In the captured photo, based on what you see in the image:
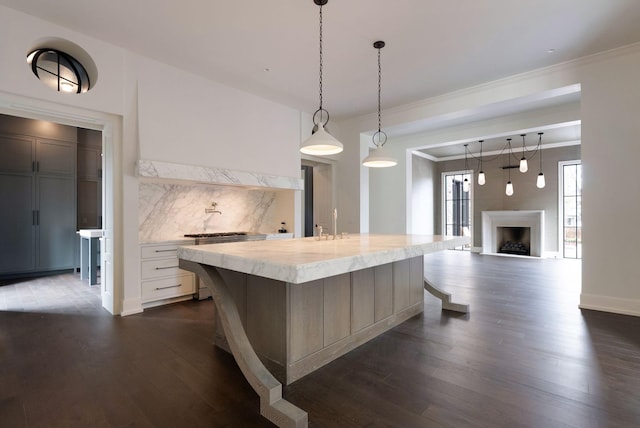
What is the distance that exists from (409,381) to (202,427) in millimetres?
1286

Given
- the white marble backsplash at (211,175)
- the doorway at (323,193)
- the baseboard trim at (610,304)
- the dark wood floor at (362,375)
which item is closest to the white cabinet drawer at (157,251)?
the dark wood floor at (362,375)

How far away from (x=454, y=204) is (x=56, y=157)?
10.2 metres

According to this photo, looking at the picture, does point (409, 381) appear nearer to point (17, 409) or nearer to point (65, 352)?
point (17, 409)

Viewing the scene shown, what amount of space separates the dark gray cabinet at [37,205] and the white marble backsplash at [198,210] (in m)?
3.00

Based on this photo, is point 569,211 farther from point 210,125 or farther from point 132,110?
point 132,110

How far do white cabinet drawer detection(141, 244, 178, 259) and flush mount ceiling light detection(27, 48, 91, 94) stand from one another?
1.84 m

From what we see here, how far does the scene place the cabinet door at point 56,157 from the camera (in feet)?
18.5

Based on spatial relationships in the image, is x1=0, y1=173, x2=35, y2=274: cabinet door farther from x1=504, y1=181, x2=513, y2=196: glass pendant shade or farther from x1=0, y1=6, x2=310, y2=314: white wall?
x1=504, y1=181, x2=513, y2=196: glass pendant shade

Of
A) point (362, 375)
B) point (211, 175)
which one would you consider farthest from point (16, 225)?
point (362, 375)

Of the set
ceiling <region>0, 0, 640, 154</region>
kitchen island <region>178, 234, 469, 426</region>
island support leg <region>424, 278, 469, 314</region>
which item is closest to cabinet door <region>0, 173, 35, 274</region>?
ceiling <region>0, 0, 640, 154</region>

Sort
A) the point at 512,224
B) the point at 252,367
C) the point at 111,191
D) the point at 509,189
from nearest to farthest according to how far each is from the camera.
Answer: the point at 252,367, the point at 111,191, the point at 509,189, the point at 512,224

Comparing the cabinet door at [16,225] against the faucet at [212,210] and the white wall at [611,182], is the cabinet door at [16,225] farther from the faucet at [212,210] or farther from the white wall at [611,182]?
the white wall at [611,182]

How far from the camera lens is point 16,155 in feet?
17.7

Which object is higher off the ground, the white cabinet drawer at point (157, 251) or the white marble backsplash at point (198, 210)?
the white marble backsplash at point (198, 210)
